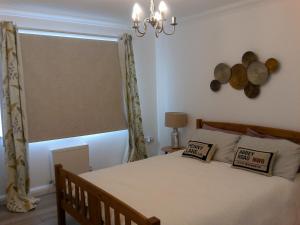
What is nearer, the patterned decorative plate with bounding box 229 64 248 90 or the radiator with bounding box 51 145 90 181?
the patterned decorative plate with bounding box 229 64 248 90

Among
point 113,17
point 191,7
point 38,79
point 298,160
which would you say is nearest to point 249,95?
point 298,160

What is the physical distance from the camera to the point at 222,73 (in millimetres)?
3689

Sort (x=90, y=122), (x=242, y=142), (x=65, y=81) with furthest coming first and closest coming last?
(x=90, y=122)
(x=65, y=81)
(x=242, y=142)

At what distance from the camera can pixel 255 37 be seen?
10.8 feet

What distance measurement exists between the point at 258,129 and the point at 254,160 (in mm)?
644

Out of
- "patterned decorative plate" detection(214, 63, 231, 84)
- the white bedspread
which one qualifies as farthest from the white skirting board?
"patterned decorative plate" detection(214, 63, 231, 84)

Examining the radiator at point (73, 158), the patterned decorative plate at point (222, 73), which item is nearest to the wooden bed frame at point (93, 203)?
the patterned decorative plate at point (222, 73)

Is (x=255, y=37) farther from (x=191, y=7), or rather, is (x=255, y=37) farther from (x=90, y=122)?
(x=90, y=122)

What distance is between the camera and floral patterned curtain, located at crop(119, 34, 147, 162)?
4.30 metres

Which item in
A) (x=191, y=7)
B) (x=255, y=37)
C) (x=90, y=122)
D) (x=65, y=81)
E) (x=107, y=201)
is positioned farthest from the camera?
(x=90, y=122)

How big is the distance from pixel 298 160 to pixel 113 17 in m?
2.93

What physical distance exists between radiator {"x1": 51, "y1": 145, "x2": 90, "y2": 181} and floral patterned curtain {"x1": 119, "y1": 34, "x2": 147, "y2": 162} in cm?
74

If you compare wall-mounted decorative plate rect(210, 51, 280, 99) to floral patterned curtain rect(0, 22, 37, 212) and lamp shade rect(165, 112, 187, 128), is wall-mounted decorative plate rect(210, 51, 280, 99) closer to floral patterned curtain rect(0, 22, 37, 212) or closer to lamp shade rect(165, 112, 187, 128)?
lamp shade rect(165, 112, 187, 128)

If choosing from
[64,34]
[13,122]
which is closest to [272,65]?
[64,34]
